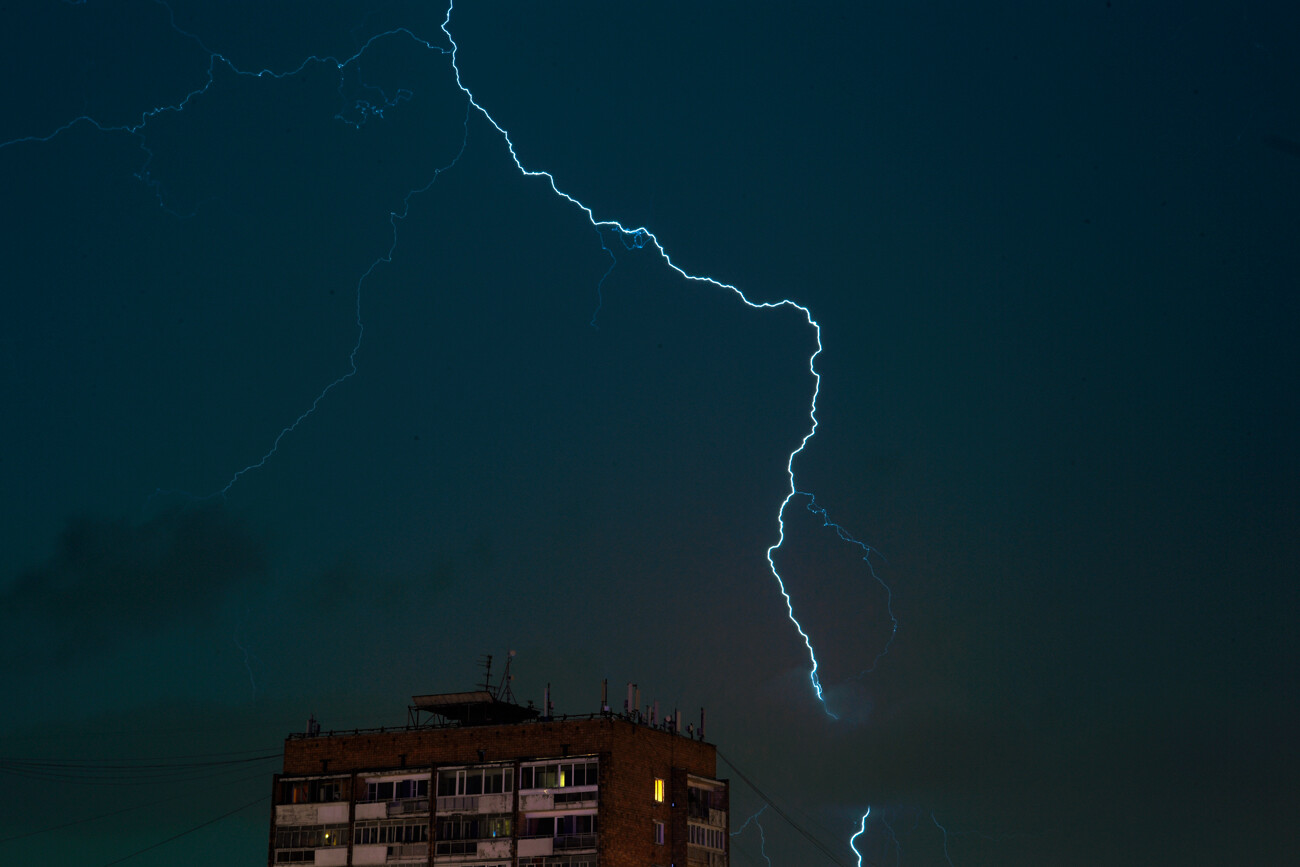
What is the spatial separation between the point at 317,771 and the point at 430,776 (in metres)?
6.88

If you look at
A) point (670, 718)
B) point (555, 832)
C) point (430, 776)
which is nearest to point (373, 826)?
point (430, 776)

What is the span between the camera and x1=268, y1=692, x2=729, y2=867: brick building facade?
278ft

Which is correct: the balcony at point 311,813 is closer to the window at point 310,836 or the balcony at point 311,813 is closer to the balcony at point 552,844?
the window at point 310,836

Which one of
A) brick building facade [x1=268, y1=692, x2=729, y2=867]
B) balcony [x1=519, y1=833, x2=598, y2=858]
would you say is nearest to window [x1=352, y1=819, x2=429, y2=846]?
brick building facade [x1=268, y1=692, x2=729, y2=867]

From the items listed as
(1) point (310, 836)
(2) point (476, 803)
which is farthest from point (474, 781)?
(1) point (310, 836)

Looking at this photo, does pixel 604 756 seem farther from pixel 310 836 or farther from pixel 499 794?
pixel 310 836

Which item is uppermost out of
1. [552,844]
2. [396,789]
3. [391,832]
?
[396,789]

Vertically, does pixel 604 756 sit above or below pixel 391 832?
above

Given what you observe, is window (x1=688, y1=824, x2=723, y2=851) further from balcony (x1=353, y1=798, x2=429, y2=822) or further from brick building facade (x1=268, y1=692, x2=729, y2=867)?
balcony (x1=353, y1=798, x2=429, y2=822)

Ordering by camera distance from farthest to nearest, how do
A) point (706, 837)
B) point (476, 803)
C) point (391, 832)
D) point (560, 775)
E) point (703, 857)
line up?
1. point (706, 837)
2. point (703, 857)
3. point (391, 832)
4. point (476, 803)
5. point (560, 775)

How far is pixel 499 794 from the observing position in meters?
86.8

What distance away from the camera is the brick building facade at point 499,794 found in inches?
3342

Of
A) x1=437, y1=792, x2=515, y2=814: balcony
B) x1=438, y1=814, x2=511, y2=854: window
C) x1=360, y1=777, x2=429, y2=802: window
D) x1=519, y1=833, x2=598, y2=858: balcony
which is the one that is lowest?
x1=519, y1=833, x2=598, y2=858: balcony

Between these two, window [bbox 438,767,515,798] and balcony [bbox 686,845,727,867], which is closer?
window [bbox 438,767,515,798]
